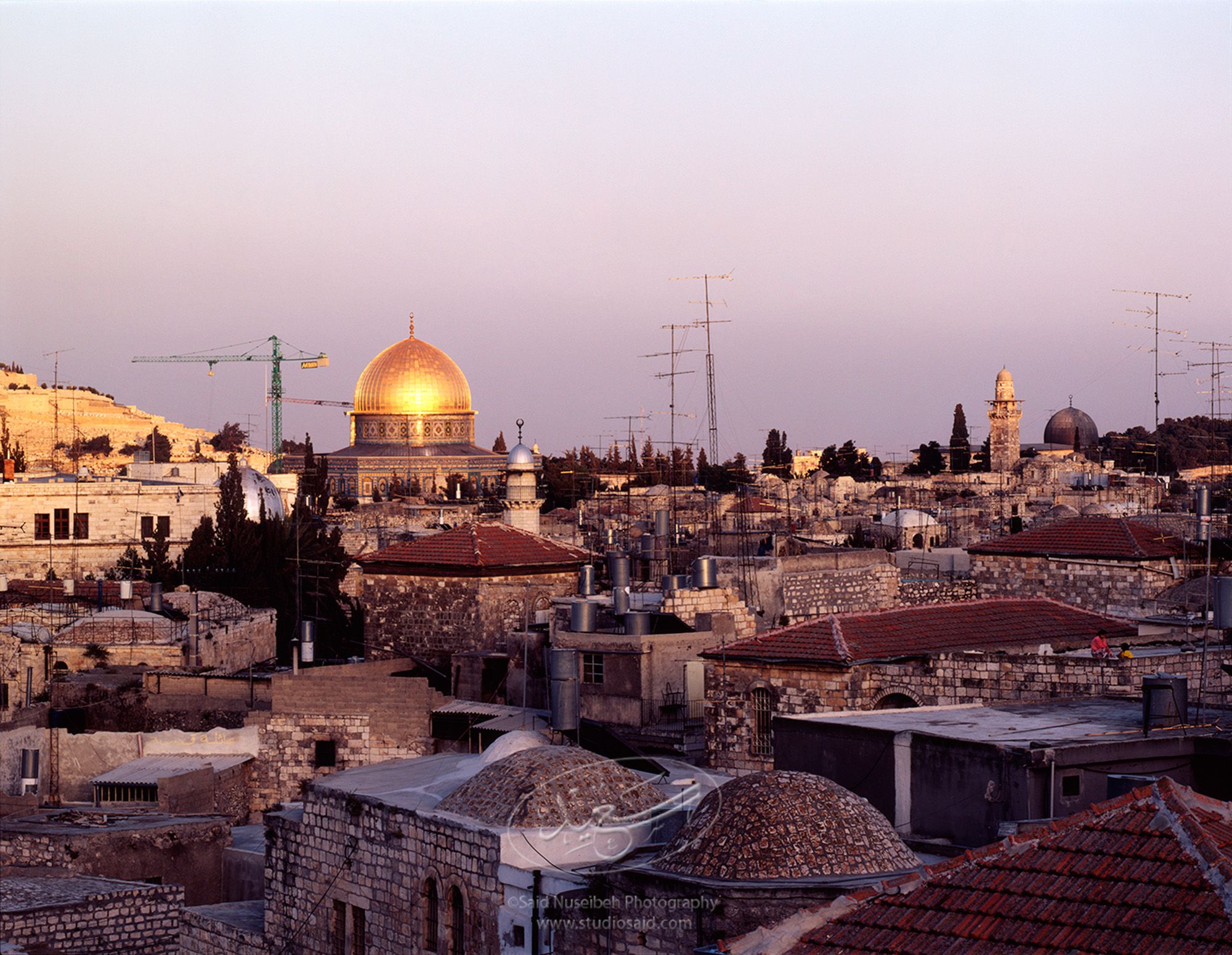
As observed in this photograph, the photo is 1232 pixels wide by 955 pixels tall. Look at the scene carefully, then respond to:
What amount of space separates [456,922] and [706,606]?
30.3 ft

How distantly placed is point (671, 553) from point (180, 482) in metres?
18.6

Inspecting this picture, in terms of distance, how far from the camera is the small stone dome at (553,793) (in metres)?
10.2

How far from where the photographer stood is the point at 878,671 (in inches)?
582

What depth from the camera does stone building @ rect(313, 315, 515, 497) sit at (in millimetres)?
69938

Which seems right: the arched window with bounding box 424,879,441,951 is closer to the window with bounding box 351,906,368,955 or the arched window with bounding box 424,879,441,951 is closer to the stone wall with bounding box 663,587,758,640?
the window with bounding box 351,906,368,955

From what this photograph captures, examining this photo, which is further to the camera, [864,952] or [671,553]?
[671,553]

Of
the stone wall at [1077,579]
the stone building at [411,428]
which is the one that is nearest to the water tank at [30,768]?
the stone wall at [1077,579]

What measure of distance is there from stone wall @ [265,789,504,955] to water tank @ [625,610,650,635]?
5642 mm

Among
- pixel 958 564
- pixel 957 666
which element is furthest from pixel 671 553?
pixel 957 666

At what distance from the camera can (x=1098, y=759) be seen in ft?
33.7

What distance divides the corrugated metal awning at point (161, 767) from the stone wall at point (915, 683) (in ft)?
18.1

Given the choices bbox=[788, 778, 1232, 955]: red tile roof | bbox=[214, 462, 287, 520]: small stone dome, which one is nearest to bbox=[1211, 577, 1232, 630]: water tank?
bbox=[788, 778, 1232, 955]: red tile roof

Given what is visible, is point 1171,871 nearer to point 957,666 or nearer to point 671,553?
point 957,666

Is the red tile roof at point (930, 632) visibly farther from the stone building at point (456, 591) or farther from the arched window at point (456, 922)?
the stone building at point (456, 591)
